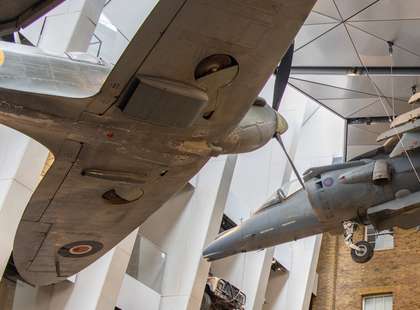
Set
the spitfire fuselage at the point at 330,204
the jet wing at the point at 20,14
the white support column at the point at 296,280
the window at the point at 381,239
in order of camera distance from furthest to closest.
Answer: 1. the window at the point at 381,239
2. the white support column at the point at 296,280
3. the spitfire fuselage at the point at 330,204
4. the jet wing at the point at 20,14

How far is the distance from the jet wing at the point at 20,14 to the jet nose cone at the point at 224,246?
9398 millimetres

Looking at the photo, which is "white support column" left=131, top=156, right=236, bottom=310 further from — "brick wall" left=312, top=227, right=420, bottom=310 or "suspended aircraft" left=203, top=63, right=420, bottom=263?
"brick wall" left=312, top=227, right=420, bottom=310

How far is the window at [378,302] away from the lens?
23.7 m

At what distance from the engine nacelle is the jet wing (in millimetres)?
3378

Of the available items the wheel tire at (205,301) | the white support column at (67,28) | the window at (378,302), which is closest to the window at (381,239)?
the window at (378,302)

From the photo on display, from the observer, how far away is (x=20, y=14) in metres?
7.31

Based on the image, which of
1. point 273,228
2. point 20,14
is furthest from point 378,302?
point 20,14

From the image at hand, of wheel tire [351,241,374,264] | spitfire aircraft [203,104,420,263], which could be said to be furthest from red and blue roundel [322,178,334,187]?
wheel tire [351,241,374,264]

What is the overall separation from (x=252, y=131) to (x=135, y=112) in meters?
2.15

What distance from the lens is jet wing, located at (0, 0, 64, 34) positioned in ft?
23.8

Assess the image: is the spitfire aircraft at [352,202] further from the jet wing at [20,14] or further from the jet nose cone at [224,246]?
the jet wing at [20,14]

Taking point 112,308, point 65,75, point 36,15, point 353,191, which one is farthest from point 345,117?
point 36,15

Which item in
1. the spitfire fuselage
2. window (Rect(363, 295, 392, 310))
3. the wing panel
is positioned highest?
window (Rect(363, 295, 392, 310))

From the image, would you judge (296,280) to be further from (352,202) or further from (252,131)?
(252,131)
